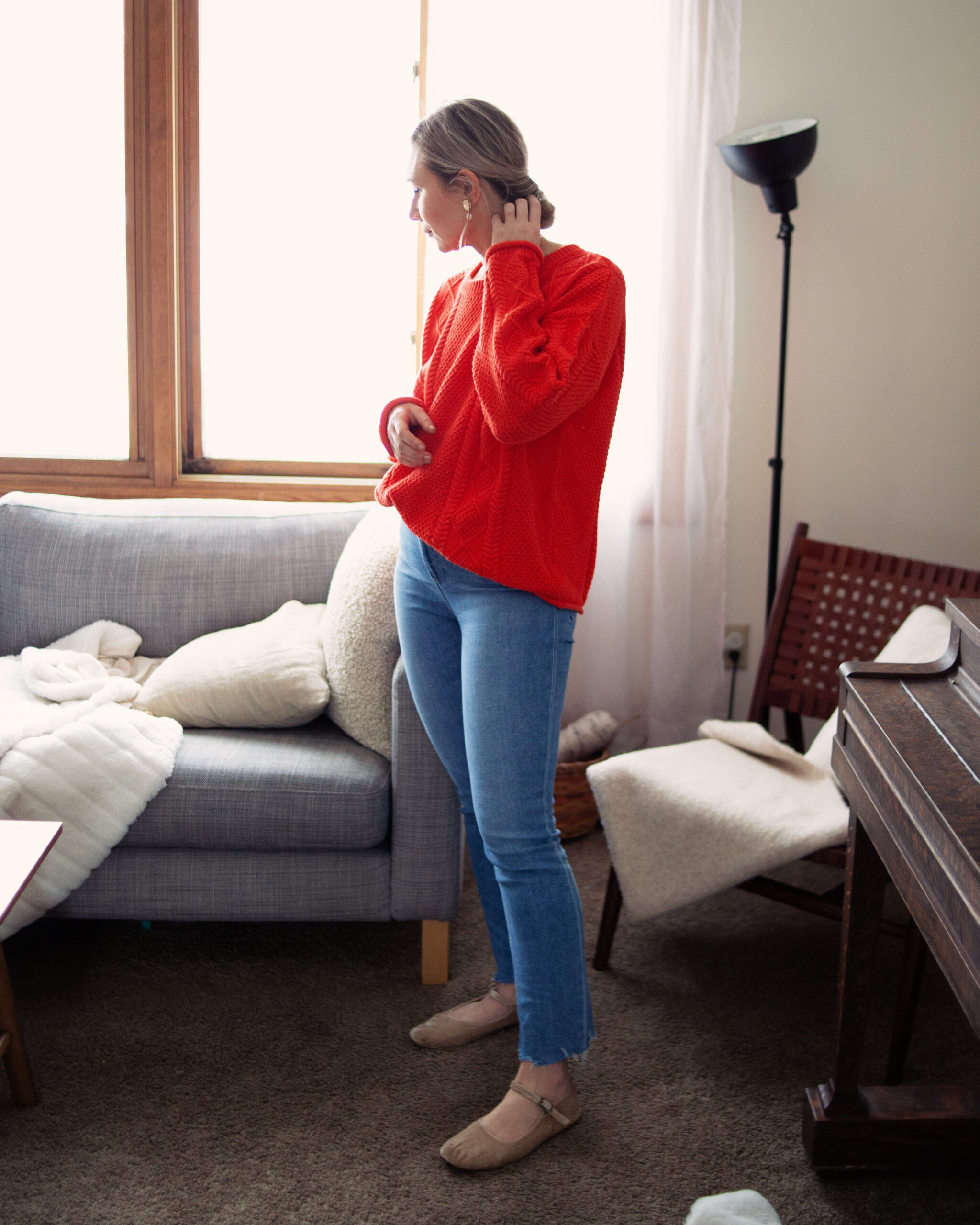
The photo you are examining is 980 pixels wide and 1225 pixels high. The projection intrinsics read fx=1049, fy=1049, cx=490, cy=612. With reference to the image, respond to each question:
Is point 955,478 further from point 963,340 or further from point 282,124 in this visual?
point 282,124

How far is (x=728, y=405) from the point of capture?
8.80ft

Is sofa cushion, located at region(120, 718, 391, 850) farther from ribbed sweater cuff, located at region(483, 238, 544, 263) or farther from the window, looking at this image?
the window

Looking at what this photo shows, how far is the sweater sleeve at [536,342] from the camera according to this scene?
1.29 m

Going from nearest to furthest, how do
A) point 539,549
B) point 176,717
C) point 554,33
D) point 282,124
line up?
1. point 539,549
2. point 176,717
3. point 554,33
4. point 282,124

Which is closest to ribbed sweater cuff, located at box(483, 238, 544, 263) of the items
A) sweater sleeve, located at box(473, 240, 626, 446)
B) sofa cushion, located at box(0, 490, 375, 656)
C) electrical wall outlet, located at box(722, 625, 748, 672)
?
sweater sleeve, located at box(473, 240, 626, 446)

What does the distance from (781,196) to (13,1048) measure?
2.32 meters

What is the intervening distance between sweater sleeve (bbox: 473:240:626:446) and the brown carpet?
1.01m

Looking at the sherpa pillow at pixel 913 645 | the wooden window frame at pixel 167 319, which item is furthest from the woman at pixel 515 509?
the wooden window frame at pixel 167 319

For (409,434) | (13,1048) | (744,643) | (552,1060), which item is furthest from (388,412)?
(744,643)

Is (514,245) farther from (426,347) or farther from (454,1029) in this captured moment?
(454,1029)

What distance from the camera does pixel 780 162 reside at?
7.78 ft

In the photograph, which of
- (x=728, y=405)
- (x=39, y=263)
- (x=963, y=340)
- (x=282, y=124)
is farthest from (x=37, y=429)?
(x=963, y=340)

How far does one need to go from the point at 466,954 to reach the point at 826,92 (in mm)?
2243

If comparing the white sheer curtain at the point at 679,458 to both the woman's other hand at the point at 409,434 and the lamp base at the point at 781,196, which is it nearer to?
the lamp base at the point at 781,196
